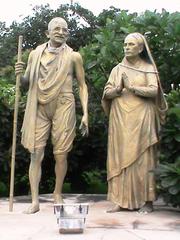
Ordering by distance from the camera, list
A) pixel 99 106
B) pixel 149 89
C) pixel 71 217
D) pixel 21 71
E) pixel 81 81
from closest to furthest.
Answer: pixel 71 217 → pixel 149 89 → pixel 21 71 → pixel 81 81 → pixel 99 106

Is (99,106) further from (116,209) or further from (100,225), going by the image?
(100,225)

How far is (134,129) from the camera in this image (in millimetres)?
6477

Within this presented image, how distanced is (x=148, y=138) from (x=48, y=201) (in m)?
1.85

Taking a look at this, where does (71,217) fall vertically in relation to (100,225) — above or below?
above

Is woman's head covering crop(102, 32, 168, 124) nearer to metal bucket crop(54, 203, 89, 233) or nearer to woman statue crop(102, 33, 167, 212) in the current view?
woman statue crop(102, 33, 167, 212)

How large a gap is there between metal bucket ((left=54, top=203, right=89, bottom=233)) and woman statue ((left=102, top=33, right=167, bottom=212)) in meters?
1.29

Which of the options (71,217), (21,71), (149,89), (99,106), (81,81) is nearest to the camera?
(71,217)

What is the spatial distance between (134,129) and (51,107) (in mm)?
1001

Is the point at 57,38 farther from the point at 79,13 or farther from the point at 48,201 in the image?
the point at 79,13

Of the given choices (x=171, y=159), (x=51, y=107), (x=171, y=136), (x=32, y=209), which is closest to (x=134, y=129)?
(x=171, y=136)

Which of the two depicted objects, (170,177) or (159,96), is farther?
(159,96)

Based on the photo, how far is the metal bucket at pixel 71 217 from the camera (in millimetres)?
5266

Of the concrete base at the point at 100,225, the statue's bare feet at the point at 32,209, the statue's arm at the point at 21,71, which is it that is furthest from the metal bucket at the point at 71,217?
the statue's arm at the point at 21,71

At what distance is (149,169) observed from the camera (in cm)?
652
